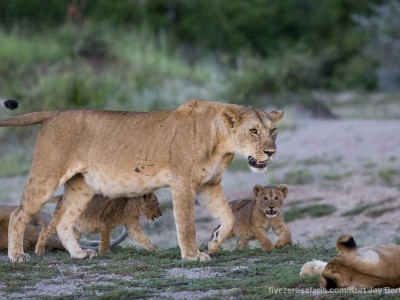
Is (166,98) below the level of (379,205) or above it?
above

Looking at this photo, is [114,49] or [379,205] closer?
[379,205]

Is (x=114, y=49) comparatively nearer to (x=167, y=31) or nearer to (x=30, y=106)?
(x=30, y=106)

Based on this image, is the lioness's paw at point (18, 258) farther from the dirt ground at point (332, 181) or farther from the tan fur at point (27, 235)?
the dirt ground at point (332, 181)

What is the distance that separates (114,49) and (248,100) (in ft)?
11.0

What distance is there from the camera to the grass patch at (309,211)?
14.1 metres

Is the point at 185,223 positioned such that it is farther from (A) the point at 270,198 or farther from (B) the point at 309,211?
(B) the point at 309,211

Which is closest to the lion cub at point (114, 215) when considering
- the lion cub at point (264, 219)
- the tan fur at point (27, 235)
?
the tan fur at point (27, 235)

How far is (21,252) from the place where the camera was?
920 cm

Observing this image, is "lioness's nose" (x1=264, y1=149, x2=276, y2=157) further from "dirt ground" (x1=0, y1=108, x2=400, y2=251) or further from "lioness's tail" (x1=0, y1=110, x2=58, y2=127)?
"dirt ground" (x1=0, y1=108, x2=400, y2=251)

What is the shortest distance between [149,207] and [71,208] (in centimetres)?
77

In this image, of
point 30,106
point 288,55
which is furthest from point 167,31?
point 30,106

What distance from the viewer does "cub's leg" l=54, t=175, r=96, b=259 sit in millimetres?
9430

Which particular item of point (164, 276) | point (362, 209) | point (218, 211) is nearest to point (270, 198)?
point (218, 211)

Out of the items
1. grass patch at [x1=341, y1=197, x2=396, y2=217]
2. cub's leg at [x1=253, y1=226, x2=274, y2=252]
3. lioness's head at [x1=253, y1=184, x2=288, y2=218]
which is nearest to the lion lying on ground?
cub's leg at [x1=253, y1=226, x2=274, y2=252]
